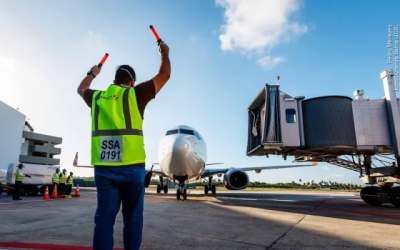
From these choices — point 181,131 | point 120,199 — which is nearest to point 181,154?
point 181,131

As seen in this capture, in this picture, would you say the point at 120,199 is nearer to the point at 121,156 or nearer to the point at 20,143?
the point at 121,156

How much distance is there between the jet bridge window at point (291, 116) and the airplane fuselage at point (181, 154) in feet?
13.8

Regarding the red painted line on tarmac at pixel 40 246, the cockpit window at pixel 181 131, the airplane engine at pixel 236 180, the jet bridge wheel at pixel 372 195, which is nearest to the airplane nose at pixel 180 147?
the cockpit window at pixel 181 131

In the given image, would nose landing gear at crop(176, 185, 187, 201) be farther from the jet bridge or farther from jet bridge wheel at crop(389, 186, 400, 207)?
jet bridge wheel at crop(389, 186, 400, 207)

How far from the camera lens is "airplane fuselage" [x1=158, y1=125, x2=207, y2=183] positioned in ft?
33.1

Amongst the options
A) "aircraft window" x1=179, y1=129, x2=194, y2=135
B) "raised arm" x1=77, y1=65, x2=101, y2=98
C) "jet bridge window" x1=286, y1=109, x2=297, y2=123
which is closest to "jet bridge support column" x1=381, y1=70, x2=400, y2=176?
"jet bridge window" x1=286, y1=109, x2=297, y2=123

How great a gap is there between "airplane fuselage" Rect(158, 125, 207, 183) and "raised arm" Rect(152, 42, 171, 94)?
7.81 m

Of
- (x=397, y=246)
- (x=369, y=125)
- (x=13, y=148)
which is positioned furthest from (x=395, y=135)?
(x=13, y=148)

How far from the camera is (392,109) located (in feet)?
33.6

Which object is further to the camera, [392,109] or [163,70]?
[392,109]

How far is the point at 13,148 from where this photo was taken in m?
41.6

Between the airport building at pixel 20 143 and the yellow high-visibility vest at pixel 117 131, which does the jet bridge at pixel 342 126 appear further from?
the airport building at pixel 20 143

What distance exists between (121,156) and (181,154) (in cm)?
802

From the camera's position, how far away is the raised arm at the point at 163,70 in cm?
220
